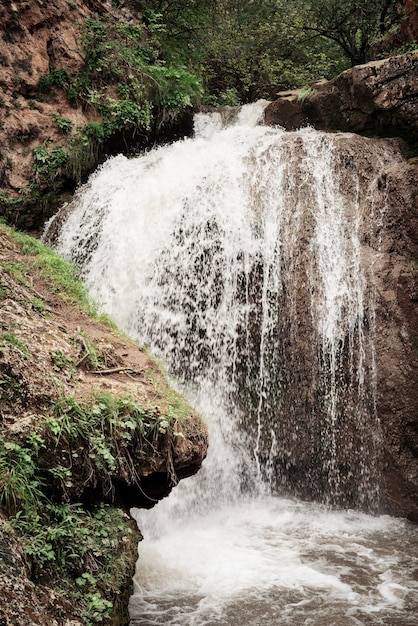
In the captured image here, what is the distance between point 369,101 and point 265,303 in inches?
172

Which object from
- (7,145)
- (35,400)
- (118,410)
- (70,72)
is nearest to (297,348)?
(118,410)

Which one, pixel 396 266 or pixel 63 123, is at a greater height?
pixel 63 123

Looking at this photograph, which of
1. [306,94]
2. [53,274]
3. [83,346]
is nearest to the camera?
[83,346]

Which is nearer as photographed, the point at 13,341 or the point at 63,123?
the point at 13,341

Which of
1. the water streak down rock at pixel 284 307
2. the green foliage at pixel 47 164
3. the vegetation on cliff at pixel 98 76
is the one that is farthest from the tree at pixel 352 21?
the green foliage at pixel 47 164

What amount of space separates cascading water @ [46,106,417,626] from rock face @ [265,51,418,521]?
0.17 meters

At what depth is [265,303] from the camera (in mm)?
7238

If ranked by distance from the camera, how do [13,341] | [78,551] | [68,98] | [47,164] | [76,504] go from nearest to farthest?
[78,551] < [76,504] < [13,341] < [47,164] < [68,98]

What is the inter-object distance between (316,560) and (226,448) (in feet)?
6.65

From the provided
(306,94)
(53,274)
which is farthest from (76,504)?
(306,94)

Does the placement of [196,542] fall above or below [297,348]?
below

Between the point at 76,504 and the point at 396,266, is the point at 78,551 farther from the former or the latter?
the point at 396,266

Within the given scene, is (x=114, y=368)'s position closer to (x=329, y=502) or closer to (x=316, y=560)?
(x=316, y=560)

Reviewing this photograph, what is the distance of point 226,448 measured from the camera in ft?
22.5
